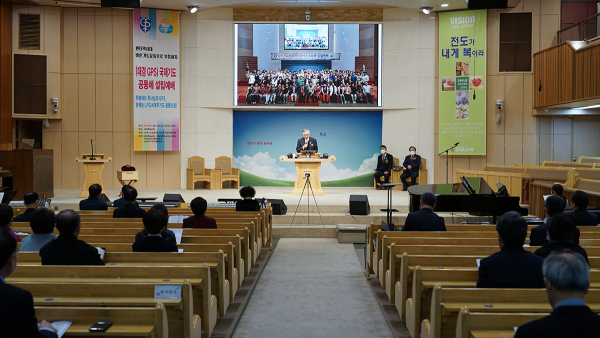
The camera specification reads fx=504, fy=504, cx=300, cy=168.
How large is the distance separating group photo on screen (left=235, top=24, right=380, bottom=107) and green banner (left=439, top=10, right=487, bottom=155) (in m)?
1.72

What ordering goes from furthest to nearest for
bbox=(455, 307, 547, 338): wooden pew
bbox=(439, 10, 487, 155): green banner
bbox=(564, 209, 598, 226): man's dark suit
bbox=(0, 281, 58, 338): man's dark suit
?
bbox=(439, 10, 487, 155): green banner, bbox=(564, 209, 598, 226): man's dark suit, bbox=(455, 307, 547, 338): wooden pew, bbox=(0, 281, 58, 338): man's dark suit

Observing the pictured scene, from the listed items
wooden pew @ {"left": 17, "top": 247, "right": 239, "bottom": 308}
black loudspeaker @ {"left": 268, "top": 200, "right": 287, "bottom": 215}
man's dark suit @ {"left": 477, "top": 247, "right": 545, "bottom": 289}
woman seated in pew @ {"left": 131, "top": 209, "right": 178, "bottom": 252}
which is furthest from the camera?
black loudspeaker @ {"left": 268, "top": 200, "right": 287, "bottom": 215}

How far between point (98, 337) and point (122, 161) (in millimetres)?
11475

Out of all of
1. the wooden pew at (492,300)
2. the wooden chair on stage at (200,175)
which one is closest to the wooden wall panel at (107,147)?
the wooden chair on stage at (200,175)

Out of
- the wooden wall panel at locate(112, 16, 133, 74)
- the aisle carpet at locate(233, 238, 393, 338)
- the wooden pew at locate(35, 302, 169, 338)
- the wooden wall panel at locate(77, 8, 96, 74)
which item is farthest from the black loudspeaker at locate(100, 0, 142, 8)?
the wooden pew at locate(35, 302, 169, 338)

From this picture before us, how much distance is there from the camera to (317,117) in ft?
44.8

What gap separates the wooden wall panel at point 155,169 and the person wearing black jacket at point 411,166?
608 cm

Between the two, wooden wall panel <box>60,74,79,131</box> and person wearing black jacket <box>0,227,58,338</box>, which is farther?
wooden wall panel <box>60,74,79,131</box>

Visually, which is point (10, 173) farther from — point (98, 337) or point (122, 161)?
point (98, 337)

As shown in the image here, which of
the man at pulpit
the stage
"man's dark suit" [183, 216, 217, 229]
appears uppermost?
the man at pulpit

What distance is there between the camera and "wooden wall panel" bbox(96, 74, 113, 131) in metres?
12.8

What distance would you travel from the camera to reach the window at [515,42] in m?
12.7

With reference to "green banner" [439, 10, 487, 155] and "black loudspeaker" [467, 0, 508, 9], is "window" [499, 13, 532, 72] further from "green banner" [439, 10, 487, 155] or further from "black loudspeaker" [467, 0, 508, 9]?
"black loudspeaker" [467, 0, 508, 9]

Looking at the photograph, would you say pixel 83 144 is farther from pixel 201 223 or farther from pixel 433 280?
pixel 433 280
